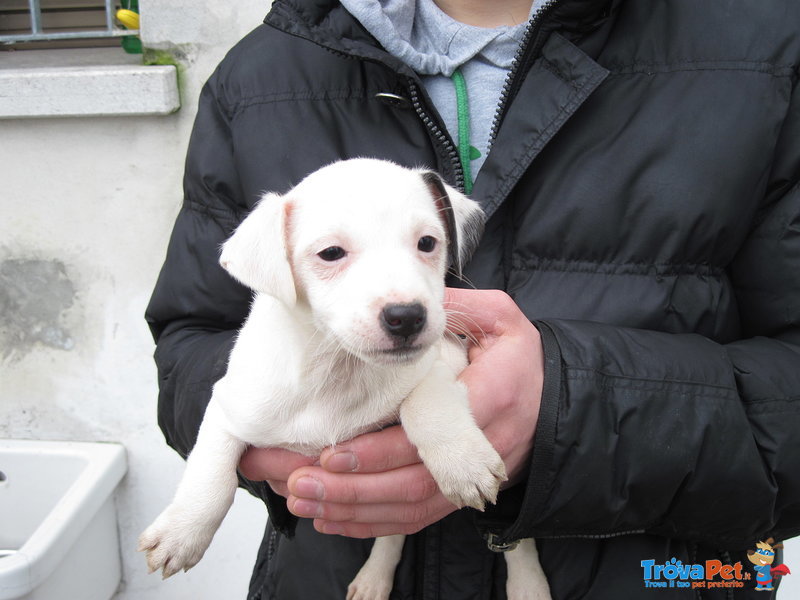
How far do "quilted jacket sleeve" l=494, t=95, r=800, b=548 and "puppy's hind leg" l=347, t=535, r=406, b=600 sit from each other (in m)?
0.35

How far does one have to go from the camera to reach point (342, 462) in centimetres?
136

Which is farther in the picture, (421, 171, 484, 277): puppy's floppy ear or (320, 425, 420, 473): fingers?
(421, 171, 484, 277): puppy's floppy ear

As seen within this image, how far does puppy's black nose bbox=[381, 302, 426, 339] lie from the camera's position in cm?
129

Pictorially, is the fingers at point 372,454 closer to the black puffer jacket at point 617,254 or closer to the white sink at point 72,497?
the black puffer jacket at point 617,254

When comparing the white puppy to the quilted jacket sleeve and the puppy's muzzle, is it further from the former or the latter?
the quilted jacket sleeve

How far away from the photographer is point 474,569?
5.18 ft

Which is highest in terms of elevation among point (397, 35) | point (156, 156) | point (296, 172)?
point (397, 35)

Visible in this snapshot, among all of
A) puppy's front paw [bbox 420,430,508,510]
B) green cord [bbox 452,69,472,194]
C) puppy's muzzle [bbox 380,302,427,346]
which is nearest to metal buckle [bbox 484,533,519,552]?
puppy's front paw [bbox 420,430,508,510]

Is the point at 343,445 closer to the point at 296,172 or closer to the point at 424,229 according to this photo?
the point at 424,229

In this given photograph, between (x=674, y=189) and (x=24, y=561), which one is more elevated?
(x=674, y=189)

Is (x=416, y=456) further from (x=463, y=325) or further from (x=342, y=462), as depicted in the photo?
(x=463, y=325)

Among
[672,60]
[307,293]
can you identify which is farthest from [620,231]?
[307,293]

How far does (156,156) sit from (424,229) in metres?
1.91

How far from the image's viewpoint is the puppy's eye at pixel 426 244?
4.94ft
